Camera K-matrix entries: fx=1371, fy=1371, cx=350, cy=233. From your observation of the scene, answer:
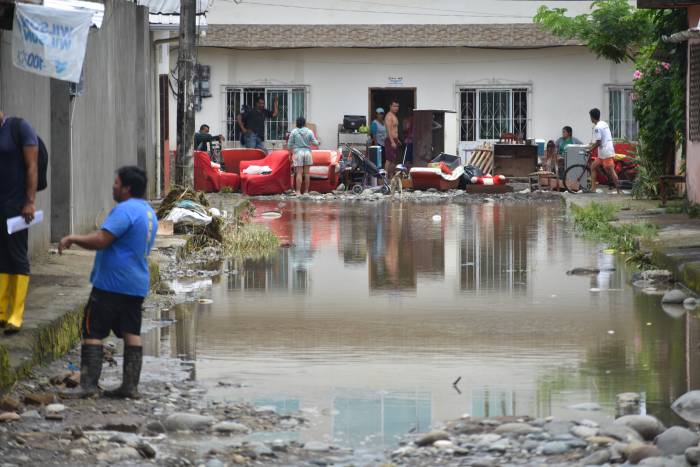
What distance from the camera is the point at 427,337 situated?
10.7 m

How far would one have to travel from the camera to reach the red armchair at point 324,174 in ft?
102

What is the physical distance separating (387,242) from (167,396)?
1058 cm

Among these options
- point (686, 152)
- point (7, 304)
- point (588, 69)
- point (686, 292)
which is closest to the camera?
point (7, 304)

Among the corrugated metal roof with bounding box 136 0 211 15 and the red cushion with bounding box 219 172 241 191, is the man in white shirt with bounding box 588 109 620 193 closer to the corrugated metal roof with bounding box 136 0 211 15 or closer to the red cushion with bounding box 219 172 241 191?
the red cushion with bounding box 219 172 241 191

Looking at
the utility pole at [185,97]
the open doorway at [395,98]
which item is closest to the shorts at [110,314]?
the utility pole at [185,97]

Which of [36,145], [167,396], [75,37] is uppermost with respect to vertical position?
[75,37]

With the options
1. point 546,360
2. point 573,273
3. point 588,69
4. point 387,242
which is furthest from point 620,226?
point 588,69

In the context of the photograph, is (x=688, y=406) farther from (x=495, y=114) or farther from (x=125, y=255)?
(x=495, y=114)

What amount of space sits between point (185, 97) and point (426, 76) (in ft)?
60.9

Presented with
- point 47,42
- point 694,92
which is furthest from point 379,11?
point 47,42

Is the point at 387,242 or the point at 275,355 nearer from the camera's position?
the point at 275,355

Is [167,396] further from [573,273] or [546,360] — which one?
[573,273]

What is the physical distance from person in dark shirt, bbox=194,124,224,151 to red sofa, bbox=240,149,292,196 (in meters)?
5.23

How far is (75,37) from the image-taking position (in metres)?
11.5
